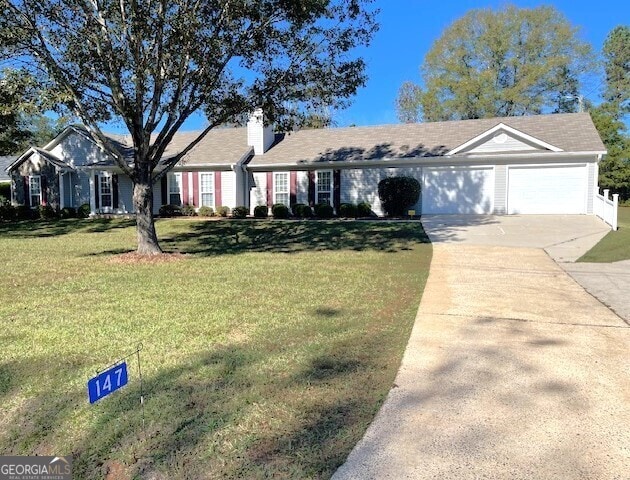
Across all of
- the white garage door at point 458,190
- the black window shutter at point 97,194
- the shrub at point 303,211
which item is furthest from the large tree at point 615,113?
the black window shutter at point 97,194

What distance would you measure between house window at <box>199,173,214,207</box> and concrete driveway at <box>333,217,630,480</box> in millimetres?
18192

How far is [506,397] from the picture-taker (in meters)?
3.52

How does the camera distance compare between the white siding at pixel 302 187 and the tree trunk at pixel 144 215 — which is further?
the white siding at pixel 302 187

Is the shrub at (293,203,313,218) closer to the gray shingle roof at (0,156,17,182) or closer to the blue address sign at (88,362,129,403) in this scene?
the blue address sign at (88,362,129,403)

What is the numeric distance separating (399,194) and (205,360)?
666 inches

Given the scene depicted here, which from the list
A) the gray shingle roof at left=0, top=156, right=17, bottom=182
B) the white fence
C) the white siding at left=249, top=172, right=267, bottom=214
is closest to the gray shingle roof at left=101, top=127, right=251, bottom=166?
the white siding at left=249, top=172, right=267, bottom=214

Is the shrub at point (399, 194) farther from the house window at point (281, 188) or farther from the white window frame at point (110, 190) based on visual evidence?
the white window frame at point (110, 190)

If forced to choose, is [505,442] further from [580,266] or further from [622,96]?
[622,96]

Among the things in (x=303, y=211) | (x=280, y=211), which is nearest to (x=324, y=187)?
(x=303, y=211)

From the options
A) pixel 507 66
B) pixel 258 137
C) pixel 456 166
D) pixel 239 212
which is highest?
pixel 507 66

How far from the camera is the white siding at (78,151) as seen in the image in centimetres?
2481

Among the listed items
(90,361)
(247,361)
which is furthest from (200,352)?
(90,361)

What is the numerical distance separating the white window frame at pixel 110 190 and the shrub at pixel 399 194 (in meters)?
13.7
